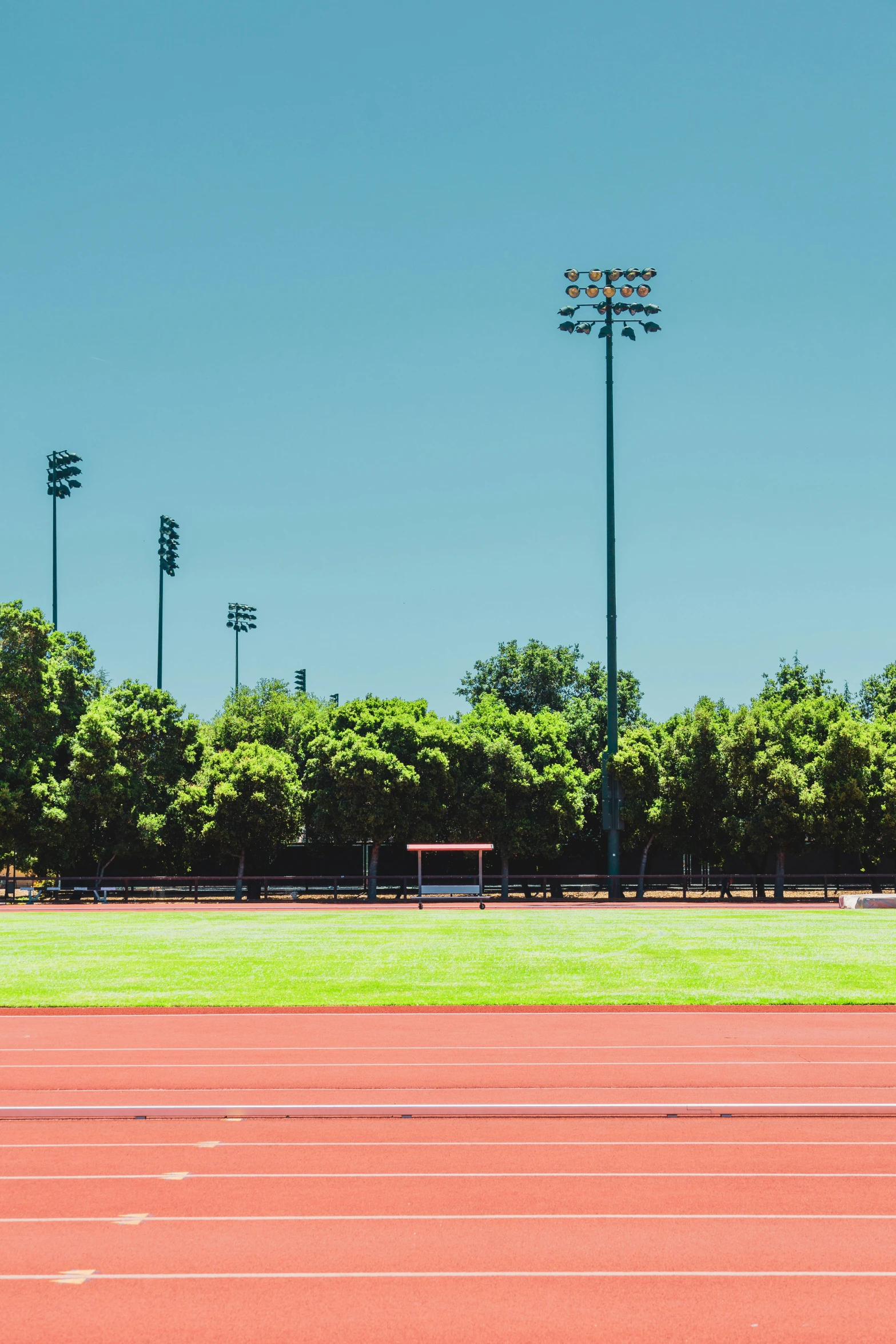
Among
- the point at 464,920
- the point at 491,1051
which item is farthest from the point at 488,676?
the point at 491,1051

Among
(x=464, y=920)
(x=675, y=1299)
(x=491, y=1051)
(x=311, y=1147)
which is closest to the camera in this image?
(x=675, y=1299)

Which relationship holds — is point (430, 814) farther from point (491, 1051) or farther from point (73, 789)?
point (491, 1051)

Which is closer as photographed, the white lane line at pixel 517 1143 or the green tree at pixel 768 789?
the white lane line at pixel 517 1143

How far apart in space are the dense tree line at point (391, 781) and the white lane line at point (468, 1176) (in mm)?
39313

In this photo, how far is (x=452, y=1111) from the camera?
10.5 metres

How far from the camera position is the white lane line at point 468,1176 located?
8.47 meters

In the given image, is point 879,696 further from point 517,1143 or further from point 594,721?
point 517,1143

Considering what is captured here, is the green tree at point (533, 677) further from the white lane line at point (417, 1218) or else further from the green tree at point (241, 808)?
the white lane line at point (417, 1218)

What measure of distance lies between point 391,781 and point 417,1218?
147 feet

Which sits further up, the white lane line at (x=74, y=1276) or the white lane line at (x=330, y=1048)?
the white lane line at (x=74, y=1276)

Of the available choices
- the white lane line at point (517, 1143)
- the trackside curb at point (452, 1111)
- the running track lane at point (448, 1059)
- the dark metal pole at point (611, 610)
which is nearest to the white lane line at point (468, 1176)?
the white lane line at point (517, 1143)

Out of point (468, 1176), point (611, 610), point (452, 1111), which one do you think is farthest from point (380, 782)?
Result: point (468, 1176)

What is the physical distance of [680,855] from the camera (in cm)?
5812

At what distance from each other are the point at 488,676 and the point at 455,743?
41.2 metres
